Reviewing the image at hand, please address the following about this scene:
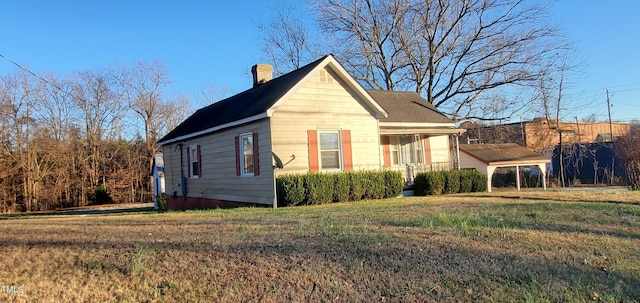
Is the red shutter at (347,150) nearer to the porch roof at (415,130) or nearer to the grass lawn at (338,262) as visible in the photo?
the porch roof at (415,130)

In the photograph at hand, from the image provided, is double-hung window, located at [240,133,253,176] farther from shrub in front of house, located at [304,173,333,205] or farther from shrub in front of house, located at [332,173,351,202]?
shrub in front of house, located at [332,173,351,202]

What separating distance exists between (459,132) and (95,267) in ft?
50.6

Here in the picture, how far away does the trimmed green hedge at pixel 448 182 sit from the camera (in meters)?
15.5

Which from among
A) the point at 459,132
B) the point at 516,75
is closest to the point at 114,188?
the point at 459,132

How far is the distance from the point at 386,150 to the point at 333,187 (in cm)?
508

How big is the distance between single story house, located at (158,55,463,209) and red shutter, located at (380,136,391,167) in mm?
39

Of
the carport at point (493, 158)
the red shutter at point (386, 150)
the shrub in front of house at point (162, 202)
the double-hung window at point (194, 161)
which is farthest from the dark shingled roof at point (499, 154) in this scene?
the shrub in front of house at point (162, 202)

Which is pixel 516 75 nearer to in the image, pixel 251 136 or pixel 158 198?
pixel 251 136

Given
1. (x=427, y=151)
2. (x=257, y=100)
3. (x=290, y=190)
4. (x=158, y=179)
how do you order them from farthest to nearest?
(x=158, y=179) < (x=427, y=151) < (x=257, y=100) < (x=290, y=190)

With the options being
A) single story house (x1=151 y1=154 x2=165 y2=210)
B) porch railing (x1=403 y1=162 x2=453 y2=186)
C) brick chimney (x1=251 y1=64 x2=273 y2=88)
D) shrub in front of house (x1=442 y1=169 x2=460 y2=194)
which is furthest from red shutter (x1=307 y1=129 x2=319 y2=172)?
single story house (x1=151 y1=154 x2=165 y2=210)

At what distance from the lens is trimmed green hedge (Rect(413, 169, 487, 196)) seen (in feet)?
50.8

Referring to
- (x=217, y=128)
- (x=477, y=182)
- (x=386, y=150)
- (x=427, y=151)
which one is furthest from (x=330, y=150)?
(x=477, y=182)

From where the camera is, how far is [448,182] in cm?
1587

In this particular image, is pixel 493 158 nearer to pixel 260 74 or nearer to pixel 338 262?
pixel 260 74
